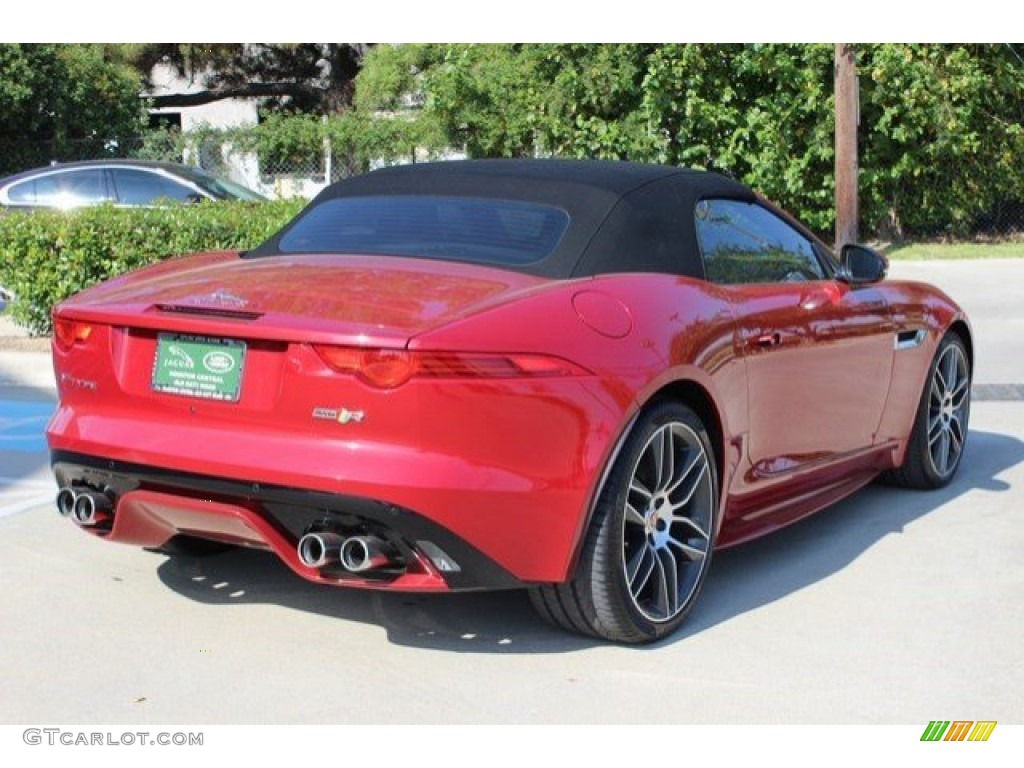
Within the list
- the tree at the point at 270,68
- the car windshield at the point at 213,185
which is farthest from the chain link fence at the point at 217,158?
the car windshield at the point at 213,185

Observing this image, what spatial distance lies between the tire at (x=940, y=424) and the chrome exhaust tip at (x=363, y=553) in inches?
125

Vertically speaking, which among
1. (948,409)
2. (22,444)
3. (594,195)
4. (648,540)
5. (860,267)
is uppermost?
(594,195)

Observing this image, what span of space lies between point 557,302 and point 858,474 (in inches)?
92.0

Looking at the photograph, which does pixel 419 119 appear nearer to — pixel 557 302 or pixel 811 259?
pixel 811 259

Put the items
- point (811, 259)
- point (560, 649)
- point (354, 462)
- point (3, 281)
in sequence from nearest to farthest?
1. point (354, 462)
2. point (560, 649)
3. point (811, 259)
4. point (3, 281)

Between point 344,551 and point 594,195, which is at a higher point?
point 594,195

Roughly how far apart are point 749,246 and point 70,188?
13.4 metres

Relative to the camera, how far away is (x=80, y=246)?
36.5 ft

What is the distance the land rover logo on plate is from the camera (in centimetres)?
398

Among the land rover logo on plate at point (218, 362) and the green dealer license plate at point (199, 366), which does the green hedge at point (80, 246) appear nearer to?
the green dealer license plate at point (199, 366)

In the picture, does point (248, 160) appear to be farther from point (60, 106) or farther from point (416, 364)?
point (416, 364)

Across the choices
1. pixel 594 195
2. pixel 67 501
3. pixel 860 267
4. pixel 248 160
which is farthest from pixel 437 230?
pixel 248 160

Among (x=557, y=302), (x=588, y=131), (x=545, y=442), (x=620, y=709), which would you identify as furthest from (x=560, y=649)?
(x=588, y=131)

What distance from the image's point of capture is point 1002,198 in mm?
22188
